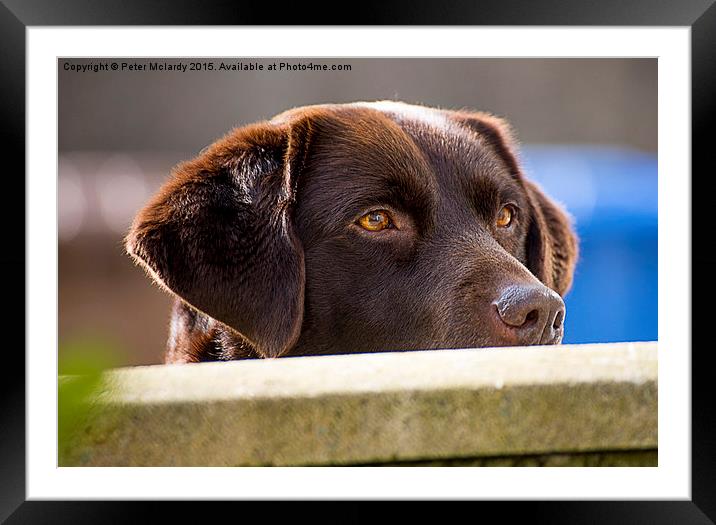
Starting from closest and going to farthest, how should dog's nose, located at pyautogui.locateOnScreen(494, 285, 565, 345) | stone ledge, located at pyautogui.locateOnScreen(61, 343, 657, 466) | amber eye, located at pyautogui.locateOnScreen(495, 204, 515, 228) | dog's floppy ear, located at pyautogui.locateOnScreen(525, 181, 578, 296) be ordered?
1. stone ledge, located at pyautogui.locateOnScreen(61, 343, 657, 466)
2. dog's nose, located at pyautogui.locateOnScreen(494, 285, 565, 345)
3. amber eye, located at pyautogui.locateOnScreen(495, 204, 515, 228)
4. dog's floppy ear, located at pyautogui.locateOnScreen(525, 181, 578, 296)

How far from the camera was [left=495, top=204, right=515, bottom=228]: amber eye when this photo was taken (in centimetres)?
288

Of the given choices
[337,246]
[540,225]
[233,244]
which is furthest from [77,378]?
[540,225]

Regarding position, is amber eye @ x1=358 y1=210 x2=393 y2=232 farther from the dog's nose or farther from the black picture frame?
the black picture frame

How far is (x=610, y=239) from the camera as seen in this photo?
162 inches

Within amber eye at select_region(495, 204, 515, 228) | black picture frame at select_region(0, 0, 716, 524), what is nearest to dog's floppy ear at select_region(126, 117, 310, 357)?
black picture frame at select_region(0, 0, 716, 524)

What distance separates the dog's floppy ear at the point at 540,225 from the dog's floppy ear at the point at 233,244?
0.94 m

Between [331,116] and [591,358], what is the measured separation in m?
1.26

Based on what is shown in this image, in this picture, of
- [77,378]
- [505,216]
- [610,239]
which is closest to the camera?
[77,378]

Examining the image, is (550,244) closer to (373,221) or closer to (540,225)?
(540,225)

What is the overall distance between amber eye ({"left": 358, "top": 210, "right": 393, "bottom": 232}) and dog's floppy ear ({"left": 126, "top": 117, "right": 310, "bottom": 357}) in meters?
0.22

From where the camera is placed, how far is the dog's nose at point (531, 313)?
236 centimetres

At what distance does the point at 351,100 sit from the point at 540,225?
84cm
